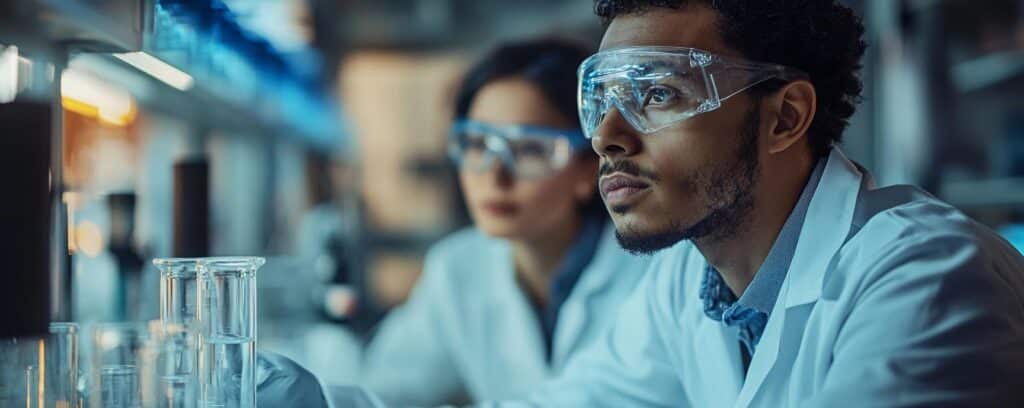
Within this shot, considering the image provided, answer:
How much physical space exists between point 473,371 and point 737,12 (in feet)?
5.10

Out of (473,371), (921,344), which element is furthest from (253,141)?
(921,344)

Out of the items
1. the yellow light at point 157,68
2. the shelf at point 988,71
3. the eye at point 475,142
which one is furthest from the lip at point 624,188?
the shelf at point 988,71

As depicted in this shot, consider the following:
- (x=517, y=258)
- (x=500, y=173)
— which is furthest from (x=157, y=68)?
(x=517, y=258)

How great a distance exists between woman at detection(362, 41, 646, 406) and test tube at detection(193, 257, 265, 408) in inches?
46.8

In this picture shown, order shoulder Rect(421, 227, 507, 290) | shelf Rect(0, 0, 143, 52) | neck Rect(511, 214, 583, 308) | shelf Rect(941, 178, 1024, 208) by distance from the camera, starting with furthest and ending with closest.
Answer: shelf Rect(941, 178, 1024, 208)
shoulder Rect(421, 227, 507, 290)
neck Rect(511, 214, 583, 308)
shelf Rect(0, 0, 143, 52)

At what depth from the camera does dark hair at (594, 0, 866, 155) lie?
4.31ft

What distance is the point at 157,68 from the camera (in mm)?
1319

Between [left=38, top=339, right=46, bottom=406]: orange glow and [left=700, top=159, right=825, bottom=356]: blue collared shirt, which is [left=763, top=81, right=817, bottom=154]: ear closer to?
[left=700, top=159, right=825, bottom=356]: blue collared shirt

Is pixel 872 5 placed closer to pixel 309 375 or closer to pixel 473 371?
pixel 473 371

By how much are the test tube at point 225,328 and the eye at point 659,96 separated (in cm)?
54

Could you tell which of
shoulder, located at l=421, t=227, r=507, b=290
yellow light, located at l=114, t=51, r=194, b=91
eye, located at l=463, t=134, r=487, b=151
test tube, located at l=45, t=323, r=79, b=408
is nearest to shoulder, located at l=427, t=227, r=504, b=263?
shoulder, located at l=421, t=227, r=507, b=290

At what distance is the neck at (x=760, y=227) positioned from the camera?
1373mm

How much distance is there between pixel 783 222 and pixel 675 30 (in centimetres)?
32

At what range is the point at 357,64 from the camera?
5.04m
